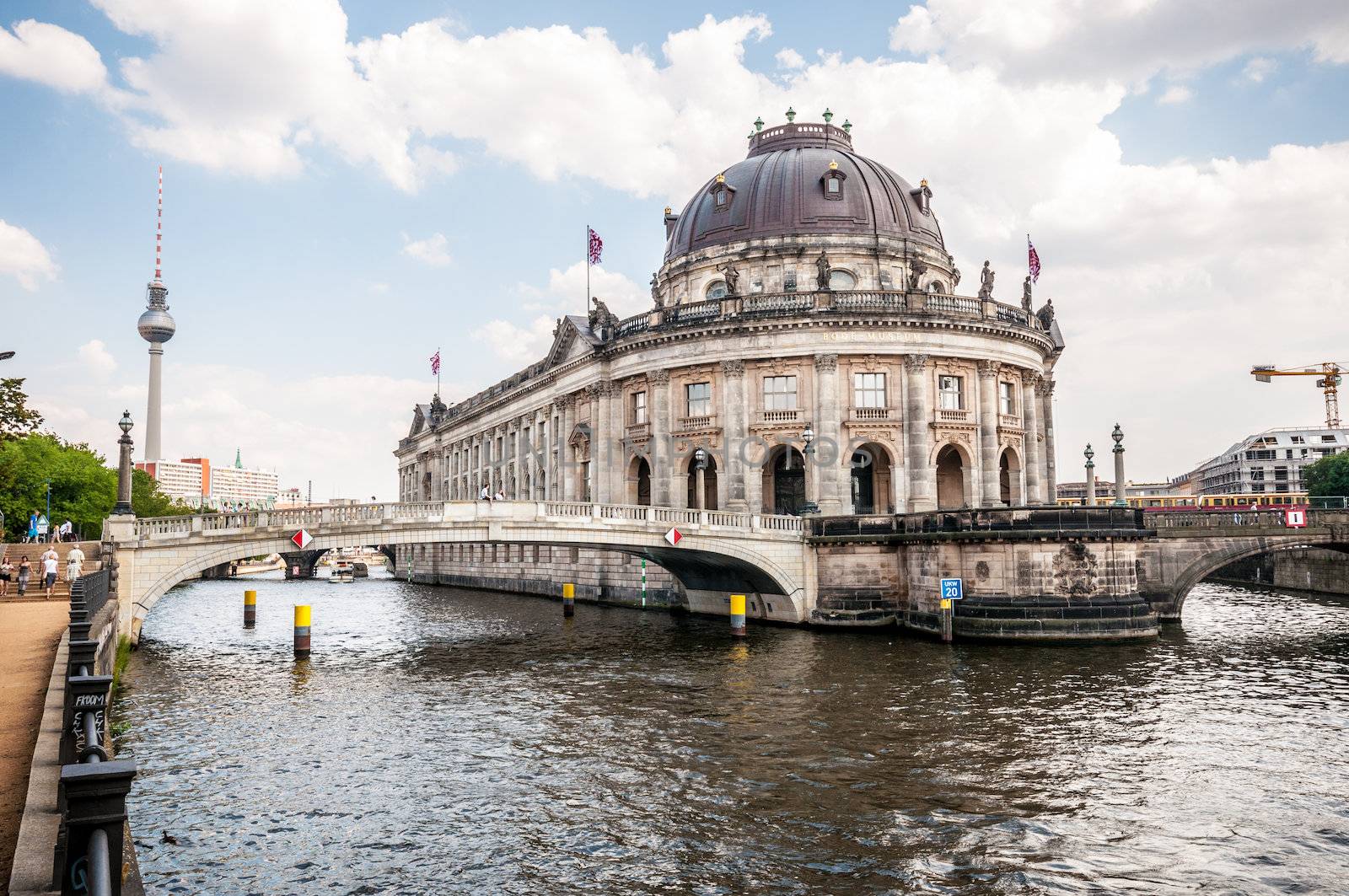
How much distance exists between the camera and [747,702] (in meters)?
26.5

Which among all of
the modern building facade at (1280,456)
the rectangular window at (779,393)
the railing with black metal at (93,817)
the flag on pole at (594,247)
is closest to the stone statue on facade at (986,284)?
the rectangular window at (779,393)

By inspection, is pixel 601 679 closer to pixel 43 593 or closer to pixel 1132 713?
pixel 1132 713

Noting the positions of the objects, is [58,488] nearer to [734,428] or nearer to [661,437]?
[661,437]

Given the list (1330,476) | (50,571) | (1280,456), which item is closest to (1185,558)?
(50,571)

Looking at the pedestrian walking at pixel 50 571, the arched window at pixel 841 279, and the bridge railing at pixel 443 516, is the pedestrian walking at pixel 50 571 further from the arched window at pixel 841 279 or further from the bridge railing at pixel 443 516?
the arched window at pixel 841 279

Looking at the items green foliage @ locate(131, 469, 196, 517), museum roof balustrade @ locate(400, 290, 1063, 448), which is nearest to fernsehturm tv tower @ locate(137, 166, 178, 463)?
green foliage @ locate(131, 469, 196, 517)

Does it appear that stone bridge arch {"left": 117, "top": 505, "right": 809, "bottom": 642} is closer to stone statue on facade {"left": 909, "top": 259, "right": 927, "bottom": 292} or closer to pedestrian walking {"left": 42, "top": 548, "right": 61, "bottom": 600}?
pedestrian walking {"left": 42, "top": 548, "right": 61, "bottom": 600}

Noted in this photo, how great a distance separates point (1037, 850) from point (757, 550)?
27.8m

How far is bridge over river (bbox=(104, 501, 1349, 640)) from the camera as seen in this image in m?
35.4

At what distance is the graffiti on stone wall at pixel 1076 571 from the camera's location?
3691 centimetres

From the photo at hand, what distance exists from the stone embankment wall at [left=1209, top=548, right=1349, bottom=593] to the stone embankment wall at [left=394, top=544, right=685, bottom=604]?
38.4 metres

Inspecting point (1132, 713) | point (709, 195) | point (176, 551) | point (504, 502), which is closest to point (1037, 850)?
point (1132, 713)

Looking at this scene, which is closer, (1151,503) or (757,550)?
(757,550)

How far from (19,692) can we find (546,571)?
2106 inches
